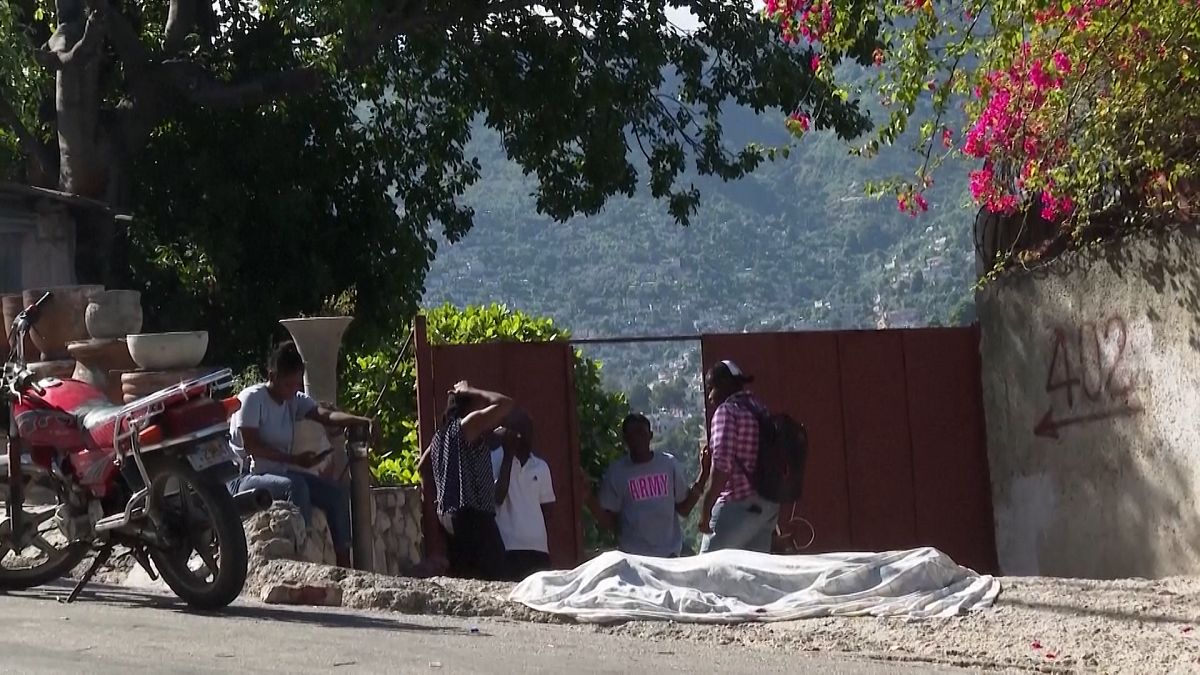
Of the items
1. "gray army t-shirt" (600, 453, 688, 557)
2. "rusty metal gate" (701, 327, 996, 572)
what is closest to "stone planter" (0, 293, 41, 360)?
"gray army t-shirt" (600, 453, 688, 557)

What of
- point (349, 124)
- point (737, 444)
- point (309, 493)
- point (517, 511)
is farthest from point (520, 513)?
point (349, 124)

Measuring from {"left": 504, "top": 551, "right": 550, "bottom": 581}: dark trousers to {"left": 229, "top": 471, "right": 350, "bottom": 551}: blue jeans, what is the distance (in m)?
0.89

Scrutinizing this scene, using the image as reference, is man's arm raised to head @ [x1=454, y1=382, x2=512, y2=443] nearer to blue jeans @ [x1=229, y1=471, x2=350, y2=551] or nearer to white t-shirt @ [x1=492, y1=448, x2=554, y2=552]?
white t-shirt @ [x1=492, y1=448, x2=554, y2=552]

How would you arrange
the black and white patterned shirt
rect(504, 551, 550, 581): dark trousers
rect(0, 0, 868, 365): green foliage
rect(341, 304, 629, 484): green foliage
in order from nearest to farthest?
the black and white patterned shirt < rect(504, 551, 550, 581): dark trousers < rect(0, 0, 868, 365): green foliage < rect(341, 304, 629, 484): green foliage

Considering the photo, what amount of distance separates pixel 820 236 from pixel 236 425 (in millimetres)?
69472

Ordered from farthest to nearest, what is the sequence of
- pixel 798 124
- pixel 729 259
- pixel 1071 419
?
pixel 729 259 < pixel 1071 419 < pixel 798 124

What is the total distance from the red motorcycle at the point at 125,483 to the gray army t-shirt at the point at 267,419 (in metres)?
0.75

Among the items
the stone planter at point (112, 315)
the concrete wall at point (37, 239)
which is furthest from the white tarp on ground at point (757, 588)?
the concrete wall at point (37, 239)

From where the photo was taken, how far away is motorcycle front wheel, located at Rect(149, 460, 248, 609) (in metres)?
6.81

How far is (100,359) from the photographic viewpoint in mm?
9539

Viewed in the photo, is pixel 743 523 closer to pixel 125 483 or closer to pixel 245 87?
pixel 125 483

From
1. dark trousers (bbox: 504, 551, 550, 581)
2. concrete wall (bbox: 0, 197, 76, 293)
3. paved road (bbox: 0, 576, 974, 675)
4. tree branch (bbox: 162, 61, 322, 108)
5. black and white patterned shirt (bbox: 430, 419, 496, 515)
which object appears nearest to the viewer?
paved road (bbox: 0, 576, 974, 675)

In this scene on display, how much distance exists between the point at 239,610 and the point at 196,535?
451mm

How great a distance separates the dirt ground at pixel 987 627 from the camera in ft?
22.1
